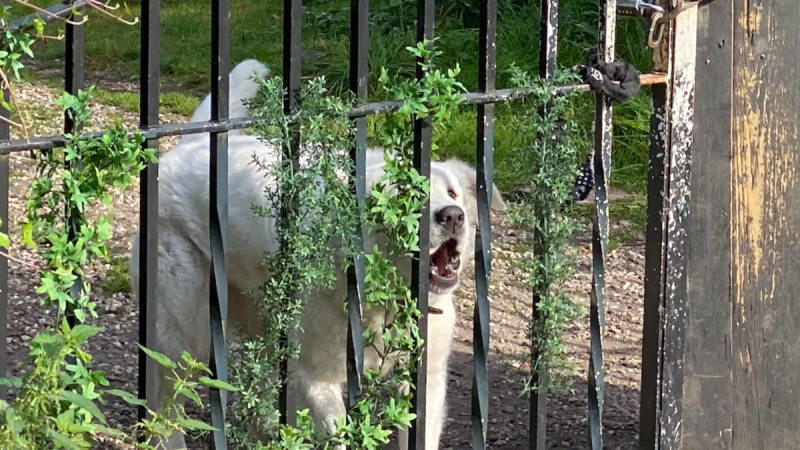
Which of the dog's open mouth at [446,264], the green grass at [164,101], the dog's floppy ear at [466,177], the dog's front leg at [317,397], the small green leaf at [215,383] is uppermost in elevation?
the green grass at [164,101]

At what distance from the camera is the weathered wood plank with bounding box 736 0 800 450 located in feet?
9.09

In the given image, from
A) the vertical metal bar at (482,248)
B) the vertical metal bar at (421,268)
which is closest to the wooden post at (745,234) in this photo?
the vertical metal bar at (482,248)

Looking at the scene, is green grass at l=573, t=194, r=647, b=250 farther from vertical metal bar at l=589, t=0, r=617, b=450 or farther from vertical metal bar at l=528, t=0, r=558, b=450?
vertical metal bar at l=528, t=0, r=558, b=450

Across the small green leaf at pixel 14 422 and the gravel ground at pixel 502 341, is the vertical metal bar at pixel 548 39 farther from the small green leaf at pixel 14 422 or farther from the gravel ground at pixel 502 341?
the small green leaf at pixel 14 422

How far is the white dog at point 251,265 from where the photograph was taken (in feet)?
12.3

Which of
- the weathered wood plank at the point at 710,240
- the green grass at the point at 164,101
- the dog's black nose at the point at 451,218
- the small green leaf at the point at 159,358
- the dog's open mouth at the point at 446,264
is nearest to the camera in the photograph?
the small green leaf at the point at 159,358

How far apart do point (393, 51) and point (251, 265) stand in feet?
15.3

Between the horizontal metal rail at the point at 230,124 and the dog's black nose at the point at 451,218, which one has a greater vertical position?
the horizontal metal rail at the point at 230,124

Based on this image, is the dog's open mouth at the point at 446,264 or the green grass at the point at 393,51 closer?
the dog's open mouth at the point at 446,264

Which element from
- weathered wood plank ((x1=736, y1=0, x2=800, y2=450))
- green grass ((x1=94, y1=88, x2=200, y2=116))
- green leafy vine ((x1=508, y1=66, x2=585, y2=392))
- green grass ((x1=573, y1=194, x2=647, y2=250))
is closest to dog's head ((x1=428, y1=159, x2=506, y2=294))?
weathered wood plank ((x1=736, y1=0, x2=800, y2=450))

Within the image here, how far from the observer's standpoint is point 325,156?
2.09 m

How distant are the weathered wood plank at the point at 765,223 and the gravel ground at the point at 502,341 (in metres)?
0.90

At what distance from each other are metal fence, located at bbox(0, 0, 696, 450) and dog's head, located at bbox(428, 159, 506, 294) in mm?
1064

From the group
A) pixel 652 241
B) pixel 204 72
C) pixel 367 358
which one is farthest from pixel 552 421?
pixel 204 72
